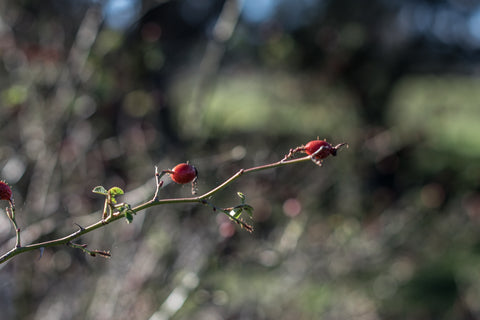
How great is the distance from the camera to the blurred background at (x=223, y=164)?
9.68ft

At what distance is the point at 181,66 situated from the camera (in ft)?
22.0

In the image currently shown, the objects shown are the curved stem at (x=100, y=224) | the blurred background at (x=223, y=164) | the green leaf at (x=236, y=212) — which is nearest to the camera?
the curved stem at (x=100, y=224)

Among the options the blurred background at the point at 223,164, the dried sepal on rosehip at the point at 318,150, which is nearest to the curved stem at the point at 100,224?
the dried sepal on rosehip at the point at 318,150

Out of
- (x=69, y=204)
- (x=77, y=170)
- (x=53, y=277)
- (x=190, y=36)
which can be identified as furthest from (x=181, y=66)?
(x=53, y=277)

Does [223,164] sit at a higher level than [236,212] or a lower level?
higher

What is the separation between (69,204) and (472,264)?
5.24 m

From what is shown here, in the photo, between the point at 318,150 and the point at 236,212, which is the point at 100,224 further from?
the point at 318,150

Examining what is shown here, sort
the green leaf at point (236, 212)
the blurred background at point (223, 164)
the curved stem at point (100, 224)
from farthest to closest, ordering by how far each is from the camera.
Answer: the blurred background at point (223, 164)
the green leaf at point (236, 212)
the curved stem at point (100, 224)

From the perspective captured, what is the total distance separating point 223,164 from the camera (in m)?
3.00

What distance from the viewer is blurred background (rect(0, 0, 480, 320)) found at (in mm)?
2951

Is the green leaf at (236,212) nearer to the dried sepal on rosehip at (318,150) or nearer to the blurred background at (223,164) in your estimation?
the dried sepal on rosehip at (318,150)

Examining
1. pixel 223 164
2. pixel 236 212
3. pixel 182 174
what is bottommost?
pixel 236 212

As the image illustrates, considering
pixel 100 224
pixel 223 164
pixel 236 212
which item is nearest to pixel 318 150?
pixel 236 212

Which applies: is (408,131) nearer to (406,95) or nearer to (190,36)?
(190,36)
